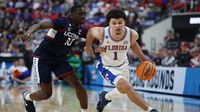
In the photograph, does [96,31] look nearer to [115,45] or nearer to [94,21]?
[115,45]

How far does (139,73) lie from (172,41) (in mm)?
13279

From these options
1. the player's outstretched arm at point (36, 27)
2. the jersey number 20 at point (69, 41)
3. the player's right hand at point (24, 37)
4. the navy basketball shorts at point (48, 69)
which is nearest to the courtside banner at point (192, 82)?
the navy basketball shorts at point (48, 69)

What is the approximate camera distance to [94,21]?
85.5ft

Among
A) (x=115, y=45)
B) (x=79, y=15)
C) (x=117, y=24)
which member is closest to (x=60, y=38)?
(x=79, y=15)

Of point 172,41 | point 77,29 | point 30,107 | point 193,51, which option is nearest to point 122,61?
point 77,29

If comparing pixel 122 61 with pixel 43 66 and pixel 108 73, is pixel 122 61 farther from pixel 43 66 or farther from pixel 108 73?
pixel 43 66

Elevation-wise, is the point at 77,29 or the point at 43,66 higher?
the point at 77,29

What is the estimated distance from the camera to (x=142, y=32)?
23.6m

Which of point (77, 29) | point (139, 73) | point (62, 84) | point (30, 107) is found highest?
point (77, 29)

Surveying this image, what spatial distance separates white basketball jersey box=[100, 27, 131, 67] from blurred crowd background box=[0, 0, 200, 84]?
330 inches

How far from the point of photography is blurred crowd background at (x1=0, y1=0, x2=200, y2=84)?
736 inches

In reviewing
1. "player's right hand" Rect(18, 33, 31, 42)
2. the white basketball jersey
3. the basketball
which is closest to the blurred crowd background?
the basketball

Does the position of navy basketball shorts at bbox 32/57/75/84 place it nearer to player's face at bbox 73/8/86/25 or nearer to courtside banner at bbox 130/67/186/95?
player's face at bbox 73/8/86/25

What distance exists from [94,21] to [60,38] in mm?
17585
